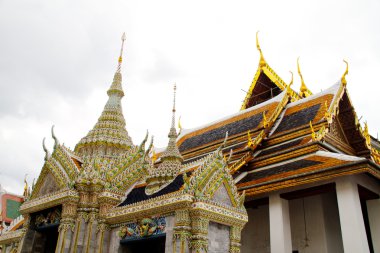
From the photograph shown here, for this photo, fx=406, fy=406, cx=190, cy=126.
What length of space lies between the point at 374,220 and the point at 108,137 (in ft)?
20.2

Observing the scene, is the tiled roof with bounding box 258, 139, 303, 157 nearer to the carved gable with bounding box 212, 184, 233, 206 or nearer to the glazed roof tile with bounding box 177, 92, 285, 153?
the glazed roof tile with bounding box 177, 92, 285, 153

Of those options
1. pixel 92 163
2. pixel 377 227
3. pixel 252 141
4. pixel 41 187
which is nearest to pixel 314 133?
pixel 252 141

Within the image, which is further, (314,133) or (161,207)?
(314,133)

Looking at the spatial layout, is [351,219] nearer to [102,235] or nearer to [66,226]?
[102,235]

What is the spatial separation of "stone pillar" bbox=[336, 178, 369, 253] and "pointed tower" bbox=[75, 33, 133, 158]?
4.45m

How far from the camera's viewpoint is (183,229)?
17.6 feet

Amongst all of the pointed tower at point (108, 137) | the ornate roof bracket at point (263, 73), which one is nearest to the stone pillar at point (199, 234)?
the pointed tower at point (108, 137)

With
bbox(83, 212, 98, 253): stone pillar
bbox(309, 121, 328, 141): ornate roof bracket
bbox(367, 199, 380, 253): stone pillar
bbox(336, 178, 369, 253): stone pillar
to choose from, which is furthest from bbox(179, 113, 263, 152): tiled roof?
bbox(83, 212, 98, 253): stone pillar

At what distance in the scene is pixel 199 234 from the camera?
17.7 ft

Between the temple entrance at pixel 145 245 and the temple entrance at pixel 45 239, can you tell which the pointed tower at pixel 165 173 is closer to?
the temple entrance at pixel 145 245

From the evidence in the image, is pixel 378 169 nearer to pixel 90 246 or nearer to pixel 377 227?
pixel 377 227

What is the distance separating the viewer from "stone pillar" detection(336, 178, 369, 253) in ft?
24.8

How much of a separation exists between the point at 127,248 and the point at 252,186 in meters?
3.47

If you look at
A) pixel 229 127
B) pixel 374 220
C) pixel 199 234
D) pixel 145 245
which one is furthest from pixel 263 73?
pixel 199 234
